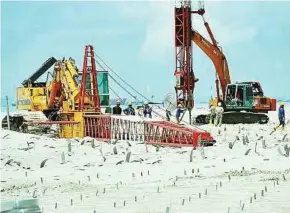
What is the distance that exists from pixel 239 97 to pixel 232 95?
0.41 m

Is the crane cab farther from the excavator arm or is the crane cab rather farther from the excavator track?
the excavator arm

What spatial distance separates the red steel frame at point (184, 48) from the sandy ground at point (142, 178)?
45.2 ft

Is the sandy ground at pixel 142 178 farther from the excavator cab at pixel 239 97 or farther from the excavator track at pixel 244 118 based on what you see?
the excavator cab at pixel 239 97

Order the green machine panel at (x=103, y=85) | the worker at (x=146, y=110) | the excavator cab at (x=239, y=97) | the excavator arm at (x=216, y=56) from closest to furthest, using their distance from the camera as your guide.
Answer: the green machine panel at (x=103, y=85), the worker at (x=146, y=110), the excavator cab at (x=239, y=97), the excavator arm at (x=216, y=56)

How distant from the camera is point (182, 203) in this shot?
6.38 meters

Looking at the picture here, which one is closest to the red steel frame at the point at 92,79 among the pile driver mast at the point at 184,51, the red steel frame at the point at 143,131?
the red steel frame at the point at 143,131

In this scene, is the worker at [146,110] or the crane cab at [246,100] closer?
the worker at [146,110]

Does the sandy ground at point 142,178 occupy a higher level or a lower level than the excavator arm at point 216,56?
lower

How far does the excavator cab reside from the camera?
84.6 feet

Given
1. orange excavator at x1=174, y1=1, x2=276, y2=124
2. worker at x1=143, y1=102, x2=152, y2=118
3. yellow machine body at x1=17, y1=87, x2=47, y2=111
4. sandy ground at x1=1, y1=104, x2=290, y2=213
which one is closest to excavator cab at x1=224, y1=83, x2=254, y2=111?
orange excavator at x1=174, y1=1, x2=276, y2=124

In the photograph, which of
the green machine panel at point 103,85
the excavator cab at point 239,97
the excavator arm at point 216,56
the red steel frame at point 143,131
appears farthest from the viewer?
the excavator arm at point 216,56

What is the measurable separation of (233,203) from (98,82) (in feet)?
47.3

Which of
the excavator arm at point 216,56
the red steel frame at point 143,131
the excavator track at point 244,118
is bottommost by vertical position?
the red steel frame at point 143,131

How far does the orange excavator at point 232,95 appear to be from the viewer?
83.9ft
